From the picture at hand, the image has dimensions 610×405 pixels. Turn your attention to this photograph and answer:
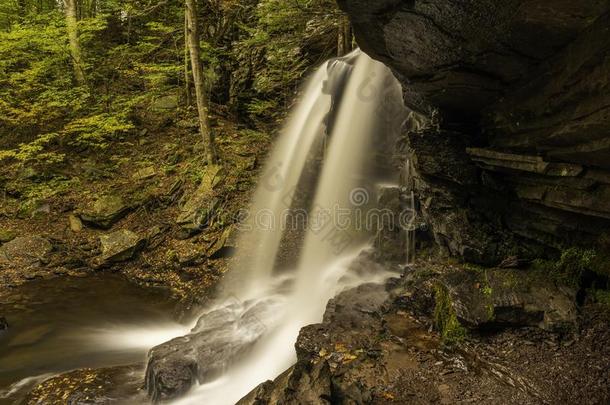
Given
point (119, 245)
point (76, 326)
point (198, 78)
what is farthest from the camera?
point (198, 78)

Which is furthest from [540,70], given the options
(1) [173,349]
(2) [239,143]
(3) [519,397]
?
(2) [239,143]

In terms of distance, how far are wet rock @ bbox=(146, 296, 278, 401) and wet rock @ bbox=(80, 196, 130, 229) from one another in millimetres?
5068

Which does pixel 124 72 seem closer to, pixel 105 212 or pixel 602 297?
pixel 105 212

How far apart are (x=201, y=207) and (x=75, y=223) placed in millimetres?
3828

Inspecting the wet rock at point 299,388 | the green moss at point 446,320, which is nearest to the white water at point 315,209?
the green moss at point 446,320

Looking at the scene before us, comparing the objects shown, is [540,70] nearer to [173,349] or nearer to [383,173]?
→ [383,173]

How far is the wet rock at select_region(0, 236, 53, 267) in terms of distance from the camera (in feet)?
32.0

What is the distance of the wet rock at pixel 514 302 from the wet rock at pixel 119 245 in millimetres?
8143

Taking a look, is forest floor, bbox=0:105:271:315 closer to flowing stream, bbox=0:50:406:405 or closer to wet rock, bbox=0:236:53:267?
wet rock, bbox=0:236:53:267

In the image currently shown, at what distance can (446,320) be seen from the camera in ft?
17.2

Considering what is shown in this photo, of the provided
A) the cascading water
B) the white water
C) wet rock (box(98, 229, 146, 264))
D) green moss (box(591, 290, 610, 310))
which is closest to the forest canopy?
the cascading water

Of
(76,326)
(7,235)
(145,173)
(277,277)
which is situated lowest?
(277,277)

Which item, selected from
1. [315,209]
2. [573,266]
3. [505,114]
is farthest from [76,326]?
[573,266]

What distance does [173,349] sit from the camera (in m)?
6.16
